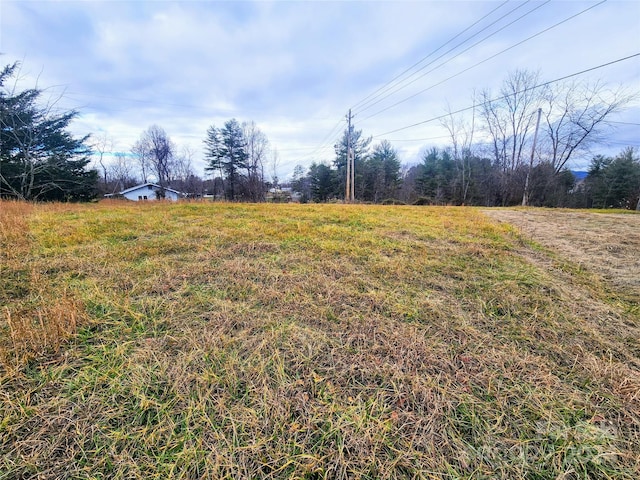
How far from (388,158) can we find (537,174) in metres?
13.2

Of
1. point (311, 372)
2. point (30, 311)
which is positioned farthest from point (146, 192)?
point (311, 372)

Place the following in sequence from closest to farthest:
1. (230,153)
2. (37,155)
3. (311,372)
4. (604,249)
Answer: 1. (311,372)
2. (604,249)
3. (37,155)
4. (230,153)

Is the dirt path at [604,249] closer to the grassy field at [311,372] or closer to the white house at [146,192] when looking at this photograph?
the grassy field at [311,372]

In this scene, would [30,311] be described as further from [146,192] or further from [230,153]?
[146,192]

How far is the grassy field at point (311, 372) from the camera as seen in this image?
0.93m

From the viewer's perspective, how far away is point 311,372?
1.31 metres

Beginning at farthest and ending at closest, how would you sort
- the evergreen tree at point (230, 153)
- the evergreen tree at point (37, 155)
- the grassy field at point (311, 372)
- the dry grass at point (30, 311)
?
the evergreen tree at point (230, 153), the evergreen tree at point (37, 155), the dry grass at point (30, 311), the grassy field at point (311, 372)

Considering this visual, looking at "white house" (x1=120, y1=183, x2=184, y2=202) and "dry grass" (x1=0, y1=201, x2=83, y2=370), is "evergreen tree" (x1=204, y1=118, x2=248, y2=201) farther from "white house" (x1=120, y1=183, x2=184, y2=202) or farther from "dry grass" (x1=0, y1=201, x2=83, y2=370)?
"dry grass" (x1=0, y1=201, x2=83, y2=370)

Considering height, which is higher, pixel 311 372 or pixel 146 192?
pixel 146 192

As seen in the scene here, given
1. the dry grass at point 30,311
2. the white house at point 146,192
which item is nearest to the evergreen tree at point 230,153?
the white house at point 146,192

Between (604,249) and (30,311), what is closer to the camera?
(30,311)

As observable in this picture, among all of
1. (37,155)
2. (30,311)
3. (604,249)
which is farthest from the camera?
(37,155)

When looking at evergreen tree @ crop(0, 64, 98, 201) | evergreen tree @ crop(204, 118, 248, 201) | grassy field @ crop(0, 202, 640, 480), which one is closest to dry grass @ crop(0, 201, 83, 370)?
grassy field @ crop(0, 202, 640, 480)

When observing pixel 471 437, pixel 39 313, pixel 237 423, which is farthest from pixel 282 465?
pixel 39 313
